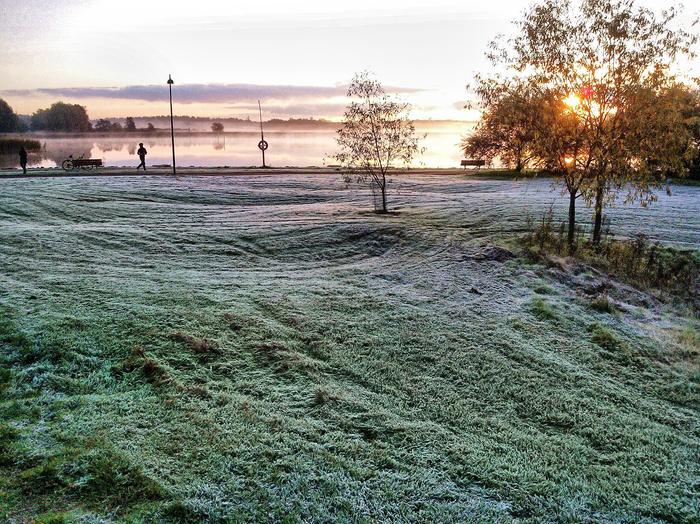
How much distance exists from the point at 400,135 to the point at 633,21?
9230 millimetres

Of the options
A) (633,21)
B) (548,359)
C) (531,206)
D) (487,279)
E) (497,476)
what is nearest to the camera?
(497,476)

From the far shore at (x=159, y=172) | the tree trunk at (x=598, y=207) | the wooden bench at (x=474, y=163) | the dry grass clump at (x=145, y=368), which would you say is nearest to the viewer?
the dry grass clump at (x=145, y=368)

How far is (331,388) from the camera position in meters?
7.58

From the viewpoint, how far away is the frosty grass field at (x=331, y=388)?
548 cm

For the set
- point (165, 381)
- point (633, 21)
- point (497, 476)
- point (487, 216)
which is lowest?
point (497, 476)

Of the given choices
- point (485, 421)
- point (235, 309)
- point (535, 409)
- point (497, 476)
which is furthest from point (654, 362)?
point (235, 309)

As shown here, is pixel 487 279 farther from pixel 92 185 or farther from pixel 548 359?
pixel 92 185

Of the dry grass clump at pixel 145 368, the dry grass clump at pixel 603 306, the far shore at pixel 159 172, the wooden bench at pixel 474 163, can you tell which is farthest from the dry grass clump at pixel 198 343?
the wooden bench at pixel 474 163

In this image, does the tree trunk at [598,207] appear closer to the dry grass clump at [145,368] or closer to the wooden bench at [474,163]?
the dry grass clump at [145,368]

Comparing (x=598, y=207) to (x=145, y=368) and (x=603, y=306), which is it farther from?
(x=145, y=368)

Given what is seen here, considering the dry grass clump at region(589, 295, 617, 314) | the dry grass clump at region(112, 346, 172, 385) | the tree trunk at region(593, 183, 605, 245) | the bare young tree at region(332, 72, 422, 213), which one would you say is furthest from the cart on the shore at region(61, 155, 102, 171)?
the dry grass clump at region(589, 295, 617, 314)

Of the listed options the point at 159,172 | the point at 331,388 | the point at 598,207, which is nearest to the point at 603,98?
the point at 598,207

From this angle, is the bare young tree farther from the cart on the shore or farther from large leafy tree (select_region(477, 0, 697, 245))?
the cart on the shore

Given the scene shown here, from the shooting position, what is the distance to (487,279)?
42.1 ft
